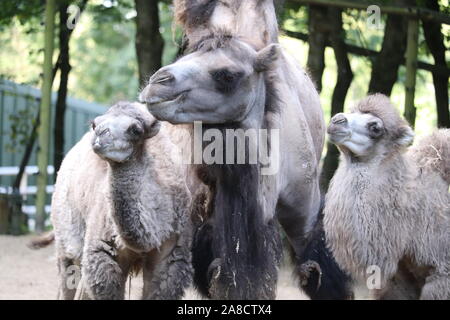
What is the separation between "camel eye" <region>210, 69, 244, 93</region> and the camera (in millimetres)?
5156

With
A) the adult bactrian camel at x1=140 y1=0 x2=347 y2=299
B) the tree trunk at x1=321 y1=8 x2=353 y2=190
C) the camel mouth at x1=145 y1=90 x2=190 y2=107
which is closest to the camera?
the camel mouth at x1=145 y1=90 x2=190 y2=107

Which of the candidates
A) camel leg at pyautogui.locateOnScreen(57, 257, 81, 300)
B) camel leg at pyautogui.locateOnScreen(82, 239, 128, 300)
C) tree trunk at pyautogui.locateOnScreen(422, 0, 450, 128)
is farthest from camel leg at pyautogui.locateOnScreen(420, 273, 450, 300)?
tree trunk at pyautogui.locateOnScreen(422, 0, 450, 128)

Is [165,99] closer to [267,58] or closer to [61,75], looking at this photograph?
[267,58]

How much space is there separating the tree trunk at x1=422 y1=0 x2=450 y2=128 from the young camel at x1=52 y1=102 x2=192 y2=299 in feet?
14.9

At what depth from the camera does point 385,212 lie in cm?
535

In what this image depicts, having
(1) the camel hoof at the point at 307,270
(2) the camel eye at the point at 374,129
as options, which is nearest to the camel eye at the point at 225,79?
(2) the camel eye at the point at 374,129

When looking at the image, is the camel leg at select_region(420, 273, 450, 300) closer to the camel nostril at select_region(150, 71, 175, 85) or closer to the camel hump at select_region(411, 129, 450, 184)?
the camel hump at select_region(411, 129, 450, 184)

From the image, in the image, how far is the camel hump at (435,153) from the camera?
5.64 meters

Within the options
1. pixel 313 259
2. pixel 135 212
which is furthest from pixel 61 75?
pixel 135 212

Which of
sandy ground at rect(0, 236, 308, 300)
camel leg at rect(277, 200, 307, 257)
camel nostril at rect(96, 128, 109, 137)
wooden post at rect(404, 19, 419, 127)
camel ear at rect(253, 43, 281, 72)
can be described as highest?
wooden post at rect(404, 19, 419, 127)

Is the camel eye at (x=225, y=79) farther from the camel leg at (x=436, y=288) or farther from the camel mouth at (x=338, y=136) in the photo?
the camel leg at (x=436, y=288)

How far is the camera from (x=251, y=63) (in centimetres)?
537

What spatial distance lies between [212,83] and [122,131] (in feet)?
1.90
